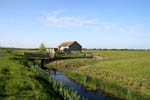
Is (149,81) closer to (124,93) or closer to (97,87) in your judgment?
(124,93)

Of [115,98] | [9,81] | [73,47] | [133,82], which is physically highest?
[73,47]

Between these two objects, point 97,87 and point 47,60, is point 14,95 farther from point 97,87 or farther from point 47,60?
point 47,60

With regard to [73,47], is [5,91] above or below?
below

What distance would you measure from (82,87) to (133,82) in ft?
23.4

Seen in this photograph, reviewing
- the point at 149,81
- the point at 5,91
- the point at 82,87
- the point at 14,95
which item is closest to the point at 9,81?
the point at 5,91

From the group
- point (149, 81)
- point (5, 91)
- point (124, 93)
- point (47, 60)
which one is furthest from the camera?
point (47, 60)

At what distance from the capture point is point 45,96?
10.8 m

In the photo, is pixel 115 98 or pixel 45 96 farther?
pixel 115 98

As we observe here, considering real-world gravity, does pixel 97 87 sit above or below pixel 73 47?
below

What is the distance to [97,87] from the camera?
17.7 m

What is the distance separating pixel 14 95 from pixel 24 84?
2.36m

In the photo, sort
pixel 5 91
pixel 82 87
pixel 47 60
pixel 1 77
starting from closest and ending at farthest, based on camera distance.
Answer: pixel 5 91 → pixel 1 77 → pixel 82 87 → pixel 47 60

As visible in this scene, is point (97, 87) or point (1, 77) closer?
point (1, 77)

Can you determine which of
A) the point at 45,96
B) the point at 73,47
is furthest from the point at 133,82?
the point at 73,47
